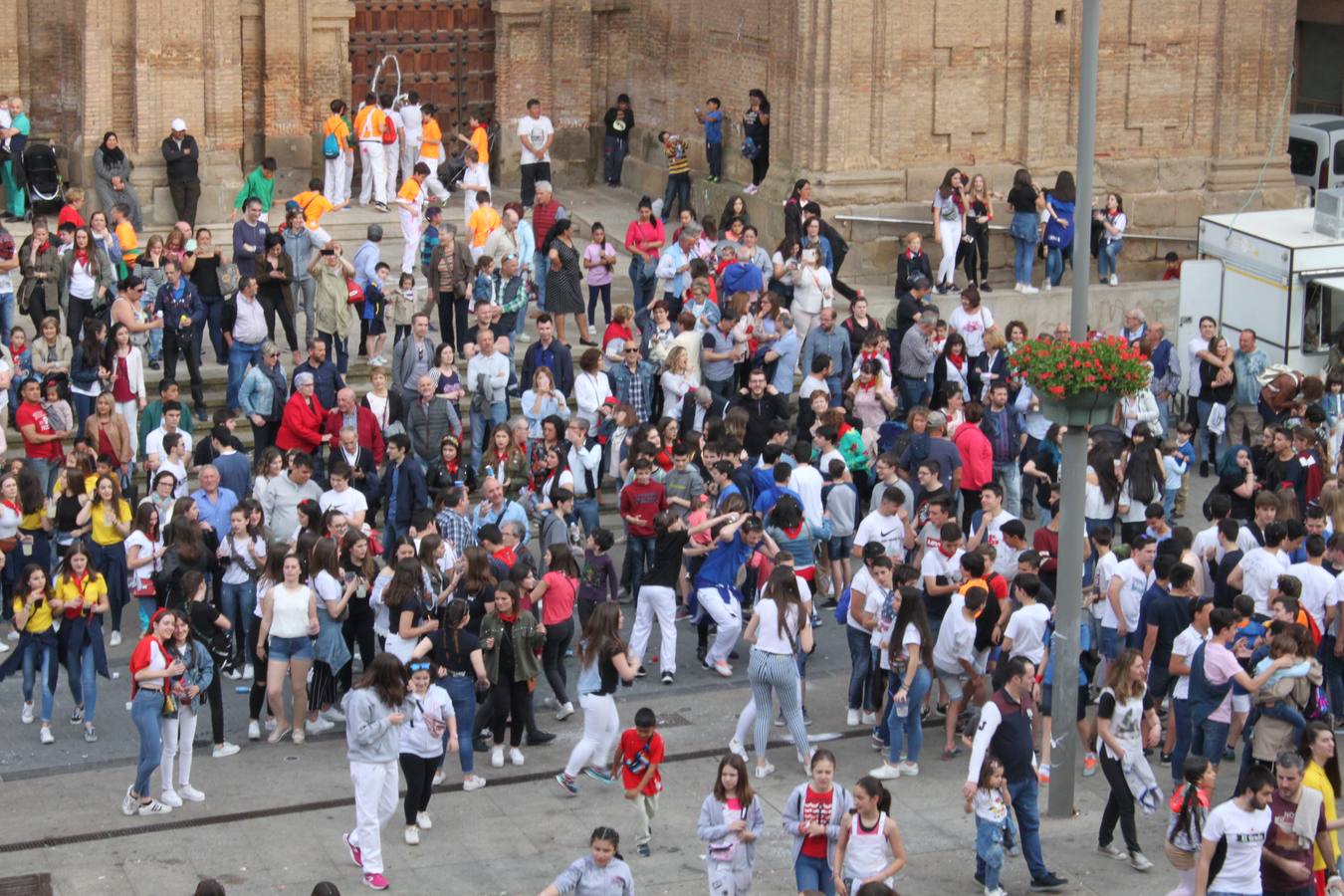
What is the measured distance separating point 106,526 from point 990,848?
740 cm

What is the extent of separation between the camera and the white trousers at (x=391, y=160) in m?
27.9

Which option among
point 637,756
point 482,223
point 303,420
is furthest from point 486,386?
point 637,756

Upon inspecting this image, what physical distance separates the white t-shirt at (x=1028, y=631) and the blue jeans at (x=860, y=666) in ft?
4.01

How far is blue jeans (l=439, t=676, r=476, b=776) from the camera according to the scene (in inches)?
611

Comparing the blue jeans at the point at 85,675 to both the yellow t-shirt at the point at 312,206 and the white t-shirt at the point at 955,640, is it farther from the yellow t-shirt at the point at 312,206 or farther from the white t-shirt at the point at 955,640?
the yellow t-shirt at the point at 312,206

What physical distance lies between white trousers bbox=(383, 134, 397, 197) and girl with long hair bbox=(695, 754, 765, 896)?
15816mm

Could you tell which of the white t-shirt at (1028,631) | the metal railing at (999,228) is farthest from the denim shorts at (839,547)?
the metal railing at (999,228)

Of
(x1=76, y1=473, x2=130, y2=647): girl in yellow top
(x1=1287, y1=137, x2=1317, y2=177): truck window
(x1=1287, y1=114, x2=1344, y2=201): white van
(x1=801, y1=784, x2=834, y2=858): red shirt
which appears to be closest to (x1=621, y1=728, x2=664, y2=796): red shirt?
(x1=801, y1=784, x2=834, y2=858): red shirt

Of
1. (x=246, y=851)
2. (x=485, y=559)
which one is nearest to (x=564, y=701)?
(x=485, y=559)

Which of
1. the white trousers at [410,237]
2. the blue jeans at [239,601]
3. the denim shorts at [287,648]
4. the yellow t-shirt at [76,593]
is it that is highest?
the white trousers at [410,237]

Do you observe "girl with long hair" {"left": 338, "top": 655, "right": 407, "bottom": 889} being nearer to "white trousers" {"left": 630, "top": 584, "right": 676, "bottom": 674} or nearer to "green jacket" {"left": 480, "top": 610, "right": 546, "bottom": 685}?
"green jacket" {"left": 480, "top": 610, "right": 546, "bottom": 685}

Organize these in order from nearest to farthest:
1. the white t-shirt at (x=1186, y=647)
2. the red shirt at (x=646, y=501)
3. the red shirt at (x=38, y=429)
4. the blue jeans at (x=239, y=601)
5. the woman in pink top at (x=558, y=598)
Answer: the white t-shirt at (x=1186, y=647)
the woman in pink top at (x=558, y=598)
the blue jeans at (x=239, y=601)
the red shirt at (x=646, y=501)
the red shirt at (x=38, y=429)

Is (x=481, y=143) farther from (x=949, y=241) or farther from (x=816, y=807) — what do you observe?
(x=816, y=807)

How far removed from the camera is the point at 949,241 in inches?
1006
